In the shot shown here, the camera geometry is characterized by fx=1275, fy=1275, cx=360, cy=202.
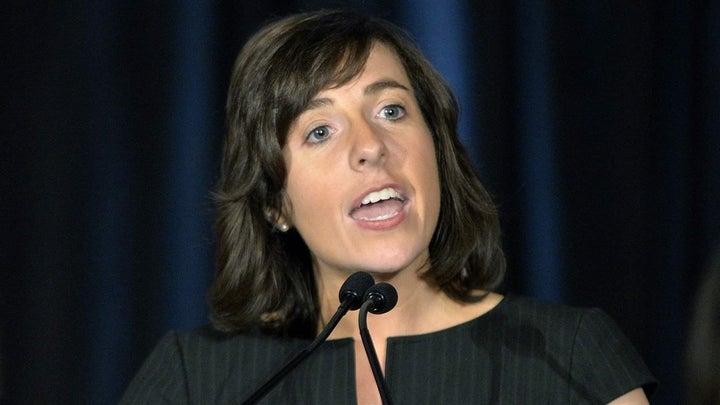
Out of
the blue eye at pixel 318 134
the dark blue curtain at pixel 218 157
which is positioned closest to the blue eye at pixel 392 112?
the blue eye at pixel 318 134

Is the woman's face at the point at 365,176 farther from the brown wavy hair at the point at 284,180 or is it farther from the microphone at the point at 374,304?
the microphone at the point at 374,304

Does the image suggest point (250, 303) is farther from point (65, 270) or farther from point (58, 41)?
point (58, 41)

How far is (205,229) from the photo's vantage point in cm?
279

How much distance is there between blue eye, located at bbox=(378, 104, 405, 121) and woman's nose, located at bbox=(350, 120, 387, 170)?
2.7 inches

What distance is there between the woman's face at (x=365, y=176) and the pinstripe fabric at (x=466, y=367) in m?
0.17

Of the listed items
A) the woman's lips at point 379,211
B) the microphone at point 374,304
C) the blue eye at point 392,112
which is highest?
the blue eye at point 392,112

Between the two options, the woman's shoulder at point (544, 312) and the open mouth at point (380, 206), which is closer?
Result: the open mouth at point (380, 206)

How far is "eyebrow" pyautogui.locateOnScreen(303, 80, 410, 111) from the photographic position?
217 centimetres

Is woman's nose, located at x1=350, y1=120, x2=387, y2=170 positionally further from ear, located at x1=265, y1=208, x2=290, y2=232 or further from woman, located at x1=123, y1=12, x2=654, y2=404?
ear, located at x1=265, y1=208, x2=290, y2=232

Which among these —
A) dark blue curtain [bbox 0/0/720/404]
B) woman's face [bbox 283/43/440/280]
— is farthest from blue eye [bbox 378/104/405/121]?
dark blue curtain [bbox 0/0/720/404]

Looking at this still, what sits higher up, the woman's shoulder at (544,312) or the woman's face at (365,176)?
the woman's face at (365,176)

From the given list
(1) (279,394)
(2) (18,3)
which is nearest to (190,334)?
(1) (279,394)

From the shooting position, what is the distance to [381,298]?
1.76m

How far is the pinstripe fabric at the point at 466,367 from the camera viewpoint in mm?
2154
